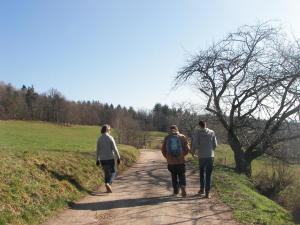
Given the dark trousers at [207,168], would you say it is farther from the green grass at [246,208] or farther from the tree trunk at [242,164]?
the tree trunk at [242,164]

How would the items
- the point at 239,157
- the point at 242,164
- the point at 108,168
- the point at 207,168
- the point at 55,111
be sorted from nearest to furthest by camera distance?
1. the point at 207,168
2. the point at 108,168
3. the point at 242,164
4. the point at 239,157
5. the point at 55,111

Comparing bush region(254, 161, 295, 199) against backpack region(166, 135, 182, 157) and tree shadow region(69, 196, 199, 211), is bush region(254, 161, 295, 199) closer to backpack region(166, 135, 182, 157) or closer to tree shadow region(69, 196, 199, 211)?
backpack region(166, 135, 182, 157)

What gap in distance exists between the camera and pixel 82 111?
129 meters

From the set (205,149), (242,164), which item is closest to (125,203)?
(205,149)

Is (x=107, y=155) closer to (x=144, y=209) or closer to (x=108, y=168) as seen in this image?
(x=108, y=168)

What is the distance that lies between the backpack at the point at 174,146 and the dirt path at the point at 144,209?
1246mm

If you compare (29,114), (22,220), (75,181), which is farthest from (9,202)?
(29,114)

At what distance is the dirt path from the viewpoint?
9305 mm

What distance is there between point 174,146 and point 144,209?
250cm

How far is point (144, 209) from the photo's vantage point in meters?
10.5

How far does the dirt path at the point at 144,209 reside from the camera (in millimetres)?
9305

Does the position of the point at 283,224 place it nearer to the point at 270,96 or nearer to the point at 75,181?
the point at 75,181

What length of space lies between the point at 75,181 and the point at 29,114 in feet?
331

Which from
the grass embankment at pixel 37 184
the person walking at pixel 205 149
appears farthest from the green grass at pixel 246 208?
the grass embankment at pixel 37 184
